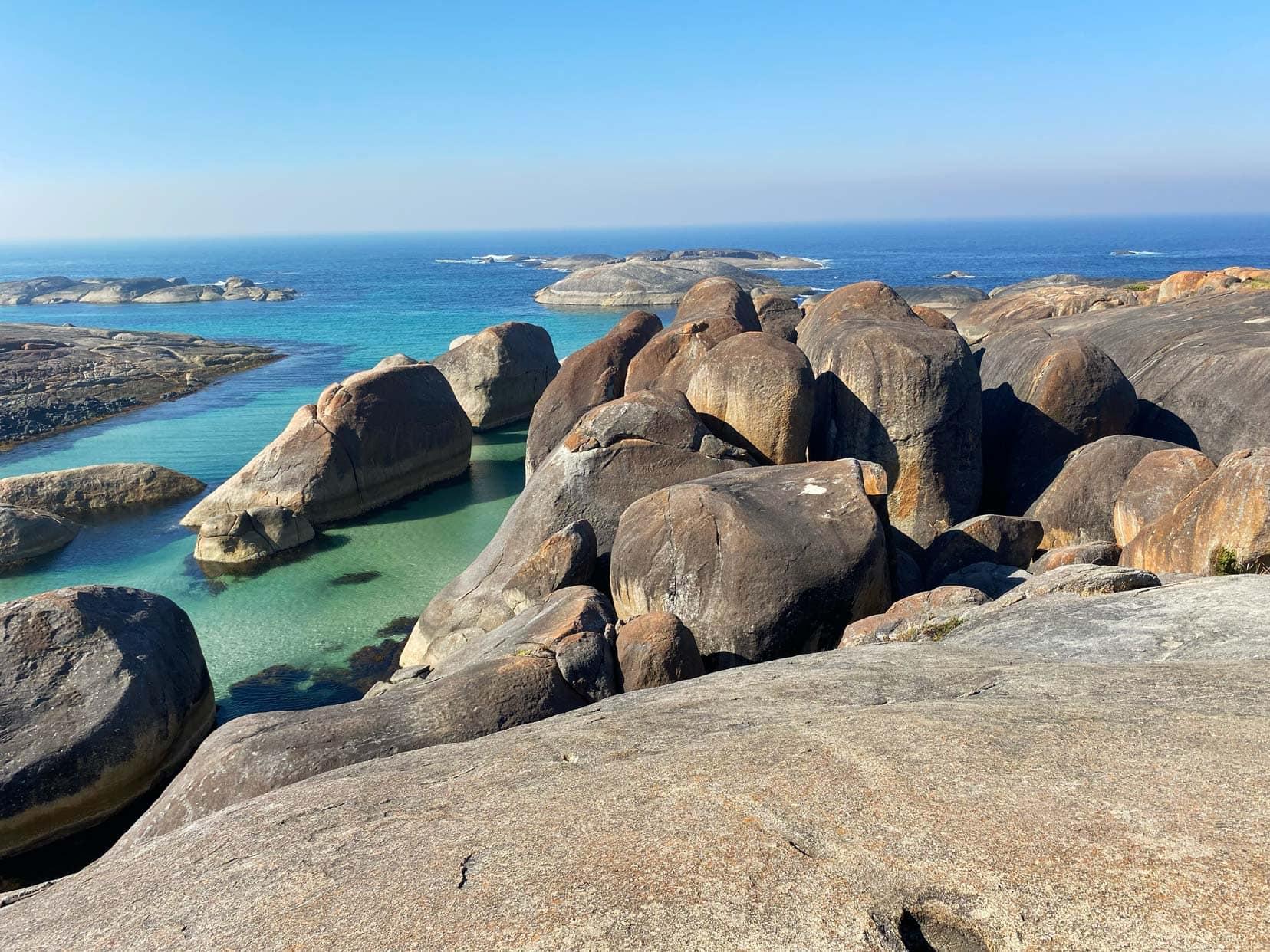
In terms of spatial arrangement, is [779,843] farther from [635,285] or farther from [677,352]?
[635,285]

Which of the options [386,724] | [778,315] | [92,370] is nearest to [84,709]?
[386,724]

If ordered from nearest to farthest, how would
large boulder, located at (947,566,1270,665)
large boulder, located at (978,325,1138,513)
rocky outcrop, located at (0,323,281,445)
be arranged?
1. large boulder, located at (947,566,1270,665)
2. large boulder, located at (978,325,1138,513)
3. rocky outcrop, located at (0,323,281,445)

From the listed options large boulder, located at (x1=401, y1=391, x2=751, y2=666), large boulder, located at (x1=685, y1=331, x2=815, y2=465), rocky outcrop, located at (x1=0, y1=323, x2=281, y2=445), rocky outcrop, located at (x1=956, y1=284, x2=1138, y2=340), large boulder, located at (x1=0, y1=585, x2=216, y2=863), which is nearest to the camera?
large boulder, located at (x1=0, y1=585, x2=216, y2=863)

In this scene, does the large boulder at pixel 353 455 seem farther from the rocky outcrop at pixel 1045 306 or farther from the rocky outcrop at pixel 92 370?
the rocky outcrop at pixel 92 370

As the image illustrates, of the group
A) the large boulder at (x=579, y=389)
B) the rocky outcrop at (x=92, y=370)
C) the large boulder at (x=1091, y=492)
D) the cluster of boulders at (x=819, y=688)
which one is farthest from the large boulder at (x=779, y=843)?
the rocky outcrop at (x=92, y=370)

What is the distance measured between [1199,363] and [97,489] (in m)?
25.6

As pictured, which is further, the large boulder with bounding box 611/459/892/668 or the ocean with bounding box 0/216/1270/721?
the ocean with bounding box 0/216/1270/721

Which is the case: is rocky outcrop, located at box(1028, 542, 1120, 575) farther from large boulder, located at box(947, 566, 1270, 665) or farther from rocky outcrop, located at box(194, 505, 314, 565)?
rocky outcrop, located at box(194, 505, 314, 565)

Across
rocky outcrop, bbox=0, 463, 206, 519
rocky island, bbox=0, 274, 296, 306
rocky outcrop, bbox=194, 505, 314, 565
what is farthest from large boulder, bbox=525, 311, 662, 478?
rocky island, bbox=0, 274, 296, 306

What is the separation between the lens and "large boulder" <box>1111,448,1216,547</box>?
12625mm

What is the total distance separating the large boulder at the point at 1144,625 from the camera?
7.08 m

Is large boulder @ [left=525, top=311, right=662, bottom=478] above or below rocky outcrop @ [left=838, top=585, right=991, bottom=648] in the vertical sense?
above

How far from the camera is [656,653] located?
396 inches

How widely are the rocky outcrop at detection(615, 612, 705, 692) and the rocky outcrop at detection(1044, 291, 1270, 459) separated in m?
10.9
